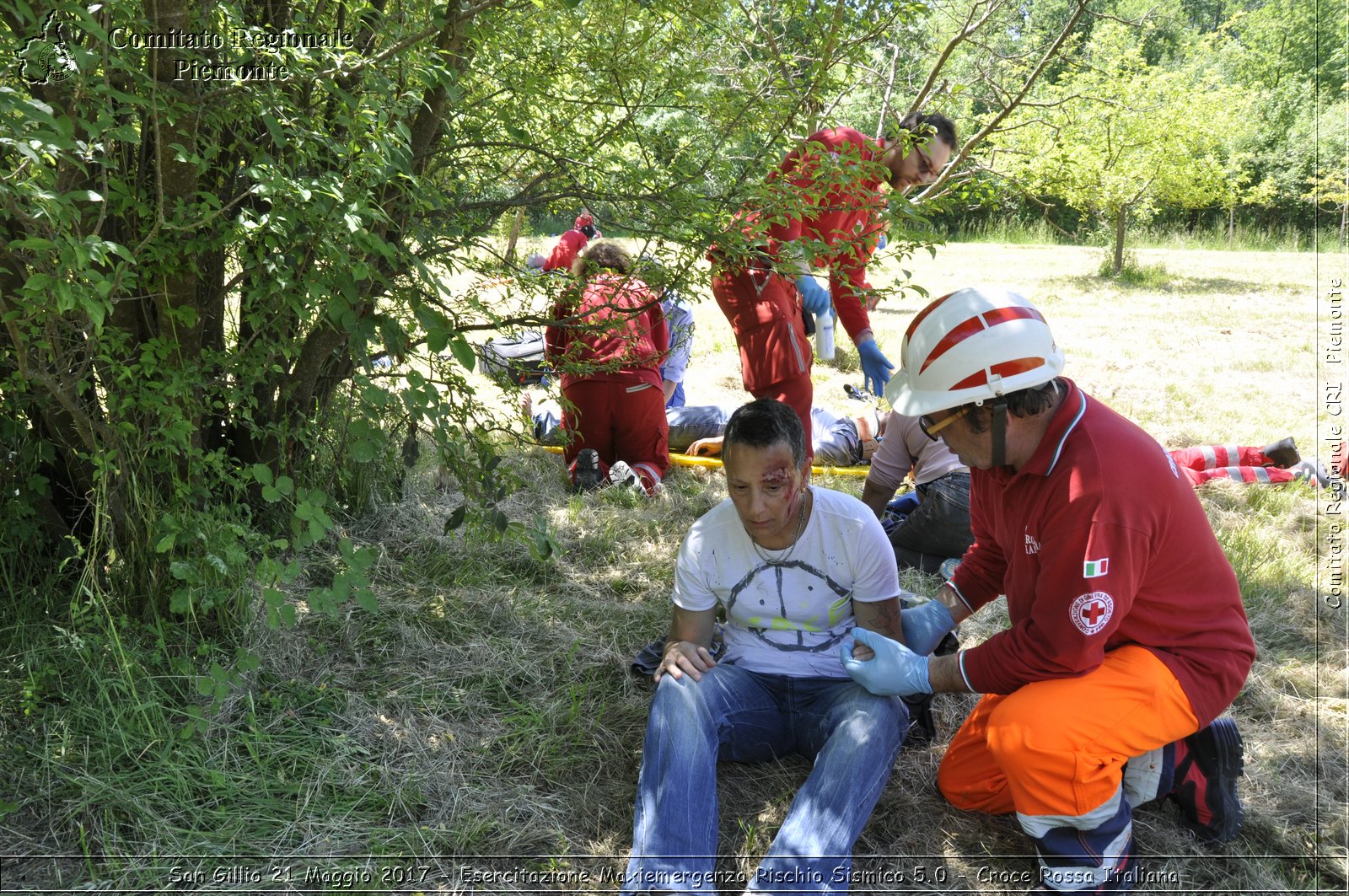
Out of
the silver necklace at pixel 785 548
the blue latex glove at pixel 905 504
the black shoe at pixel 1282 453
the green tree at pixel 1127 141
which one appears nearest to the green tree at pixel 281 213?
the silver necklace at pixel 785 548

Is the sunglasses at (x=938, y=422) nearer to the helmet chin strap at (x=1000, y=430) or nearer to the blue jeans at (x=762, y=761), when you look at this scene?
the helmet chin strap at (x=1000, y=430)

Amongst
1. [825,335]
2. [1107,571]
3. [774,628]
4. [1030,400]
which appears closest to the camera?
[1107,571]

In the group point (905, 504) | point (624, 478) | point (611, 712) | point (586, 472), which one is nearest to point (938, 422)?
point (611, 712)

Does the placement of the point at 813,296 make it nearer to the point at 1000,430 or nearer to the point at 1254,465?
the point at 1000,430

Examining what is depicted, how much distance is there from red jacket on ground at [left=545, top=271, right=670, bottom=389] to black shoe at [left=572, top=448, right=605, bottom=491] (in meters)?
0.40

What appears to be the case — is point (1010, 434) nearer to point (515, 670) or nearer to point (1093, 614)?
point (1093, 614)

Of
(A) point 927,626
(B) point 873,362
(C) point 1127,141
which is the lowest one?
(A) point 927,626

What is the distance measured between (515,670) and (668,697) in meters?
0.79

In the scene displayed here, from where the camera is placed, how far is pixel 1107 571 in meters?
2.02

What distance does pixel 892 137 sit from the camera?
362 centimetres

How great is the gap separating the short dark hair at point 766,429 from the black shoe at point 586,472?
2286 mm

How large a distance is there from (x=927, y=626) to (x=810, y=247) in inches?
46.3

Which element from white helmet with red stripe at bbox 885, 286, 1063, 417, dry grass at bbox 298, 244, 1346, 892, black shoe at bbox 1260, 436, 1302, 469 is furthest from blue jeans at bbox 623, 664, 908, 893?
black shoe at bbox 1260, 436, 1302, 469

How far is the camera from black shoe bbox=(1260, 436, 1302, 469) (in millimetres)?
4828
